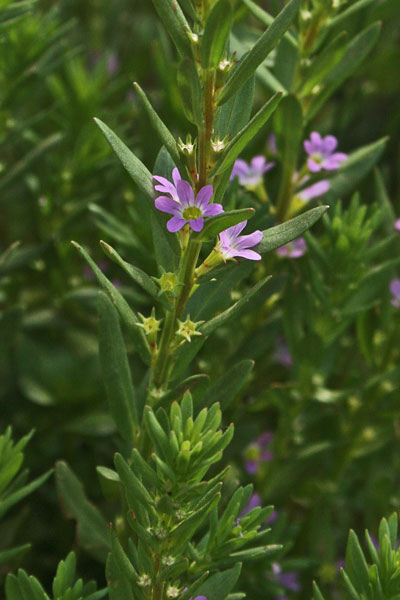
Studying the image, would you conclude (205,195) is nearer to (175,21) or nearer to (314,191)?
(175,21)

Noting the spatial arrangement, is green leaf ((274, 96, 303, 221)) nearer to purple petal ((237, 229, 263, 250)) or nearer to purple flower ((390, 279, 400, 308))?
purple flower ((390, 279, 400, 308))

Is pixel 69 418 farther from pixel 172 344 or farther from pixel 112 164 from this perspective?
pixel 172 344

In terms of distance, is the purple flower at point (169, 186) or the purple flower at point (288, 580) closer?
the purple flower at point (169, 186)

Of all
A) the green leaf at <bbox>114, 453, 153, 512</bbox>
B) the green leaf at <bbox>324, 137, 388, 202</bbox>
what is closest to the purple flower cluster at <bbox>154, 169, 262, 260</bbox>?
the green leaf at <bbox>114, 453, 153, 512</bbox>

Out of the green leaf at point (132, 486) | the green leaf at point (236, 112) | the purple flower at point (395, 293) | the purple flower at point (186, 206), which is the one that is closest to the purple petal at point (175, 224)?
the purple flower at point (186, 206)

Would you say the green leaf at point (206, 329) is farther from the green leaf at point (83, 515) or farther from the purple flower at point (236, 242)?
the green leaf at point (83, 515)

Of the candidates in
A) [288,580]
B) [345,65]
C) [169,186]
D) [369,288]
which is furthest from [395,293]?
[169,186]
